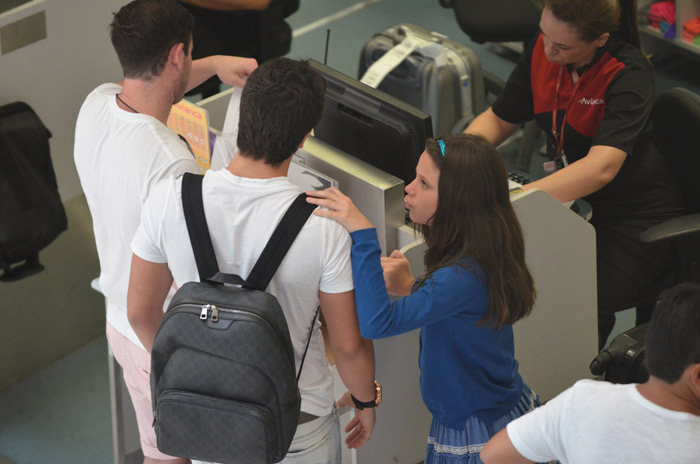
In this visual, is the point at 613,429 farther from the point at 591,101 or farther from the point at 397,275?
the point at 591,101

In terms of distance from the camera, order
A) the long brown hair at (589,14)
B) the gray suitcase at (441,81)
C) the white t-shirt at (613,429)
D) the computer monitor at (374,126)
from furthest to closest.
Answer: the gray suitcase at (441,81) < the long brown hair at (589,14) < the computer monitor at (374,126) < the white t-shirt at (613,429)

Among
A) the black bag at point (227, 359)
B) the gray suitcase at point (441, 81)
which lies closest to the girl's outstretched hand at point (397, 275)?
the black bag at point (227, 359)

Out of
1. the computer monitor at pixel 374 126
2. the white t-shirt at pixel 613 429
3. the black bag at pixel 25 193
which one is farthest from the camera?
the black bag at pixel 25 193

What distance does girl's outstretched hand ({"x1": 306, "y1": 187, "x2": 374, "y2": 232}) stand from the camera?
5.65 feet

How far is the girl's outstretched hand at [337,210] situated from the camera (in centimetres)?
172

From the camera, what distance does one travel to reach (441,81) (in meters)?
3.68

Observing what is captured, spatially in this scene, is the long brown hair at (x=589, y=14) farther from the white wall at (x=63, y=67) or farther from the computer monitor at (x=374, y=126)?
the white wall at (x=63, y=67)

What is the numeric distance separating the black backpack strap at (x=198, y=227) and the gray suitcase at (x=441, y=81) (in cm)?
209

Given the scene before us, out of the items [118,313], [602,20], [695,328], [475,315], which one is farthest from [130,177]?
[602,20]

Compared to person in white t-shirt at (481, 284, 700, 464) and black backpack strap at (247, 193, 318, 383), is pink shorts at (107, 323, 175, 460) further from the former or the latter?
person in white t-shirt at (481, 284, 700, 464)

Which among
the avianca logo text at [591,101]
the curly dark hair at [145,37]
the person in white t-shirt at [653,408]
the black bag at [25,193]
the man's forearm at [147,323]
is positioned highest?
the curly dark hair at [145,37]

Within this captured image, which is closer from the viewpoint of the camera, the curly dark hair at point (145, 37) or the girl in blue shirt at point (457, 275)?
the girl in blue shirt at point (457, 275)

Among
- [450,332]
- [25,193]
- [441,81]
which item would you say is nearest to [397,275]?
[450,332]

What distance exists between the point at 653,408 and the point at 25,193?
6.92 ft
